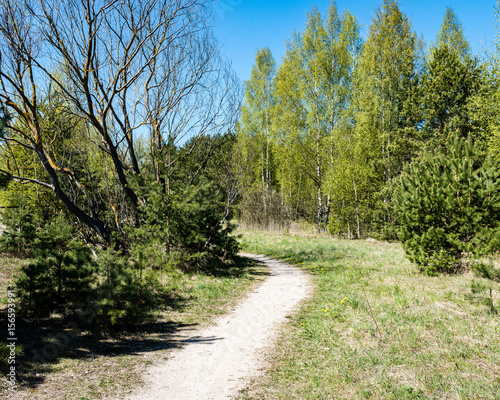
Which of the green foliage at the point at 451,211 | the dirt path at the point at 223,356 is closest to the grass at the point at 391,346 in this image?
the dirt path at the point at 223,356

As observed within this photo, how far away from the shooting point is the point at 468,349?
156 inches

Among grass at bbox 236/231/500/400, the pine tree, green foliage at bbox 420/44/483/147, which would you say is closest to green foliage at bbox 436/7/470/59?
the pine tree

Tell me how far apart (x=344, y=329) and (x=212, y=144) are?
7039 mm

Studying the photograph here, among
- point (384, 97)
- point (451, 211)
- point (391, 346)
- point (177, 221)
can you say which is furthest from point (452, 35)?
point (391, 346)

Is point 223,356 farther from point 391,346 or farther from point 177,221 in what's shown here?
point 177,221

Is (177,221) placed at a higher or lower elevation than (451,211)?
lower

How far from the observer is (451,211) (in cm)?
770

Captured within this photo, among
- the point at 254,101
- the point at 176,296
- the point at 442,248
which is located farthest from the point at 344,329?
the point at 254,101

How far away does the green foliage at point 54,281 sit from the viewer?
5039mm

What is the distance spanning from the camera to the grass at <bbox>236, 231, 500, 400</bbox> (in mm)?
3398

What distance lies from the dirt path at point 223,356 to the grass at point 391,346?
0.88ft

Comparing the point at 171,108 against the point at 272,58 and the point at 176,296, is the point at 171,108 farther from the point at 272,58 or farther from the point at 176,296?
the point at 272,58

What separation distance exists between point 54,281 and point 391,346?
4965 mm

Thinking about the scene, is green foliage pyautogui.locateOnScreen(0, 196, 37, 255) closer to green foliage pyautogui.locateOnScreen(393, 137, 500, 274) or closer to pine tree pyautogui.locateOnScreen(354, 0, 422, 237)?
green foliage pyautogui.locateOnScreen(393, 137, 500, 274)
